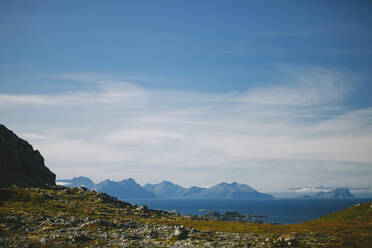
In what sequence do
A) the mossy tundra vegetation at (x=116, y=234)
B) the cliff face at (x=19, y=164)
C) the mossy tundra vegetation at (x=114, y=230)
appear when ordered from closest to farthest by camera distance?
the mossy tundra vegetation at (x=116, y=234), the mossy tundra vegetation at (x=114, y=230), the cliff face at (x=19, y=164)

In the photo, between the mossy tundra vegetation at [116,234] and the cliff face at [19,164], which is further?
the cliff face at [19,164]

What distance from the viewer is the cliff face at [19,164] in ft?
307

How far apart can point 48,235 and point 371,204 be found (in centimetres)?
7661

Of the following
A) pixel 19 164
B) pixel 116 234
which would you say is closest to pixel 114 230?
pixel 116 234

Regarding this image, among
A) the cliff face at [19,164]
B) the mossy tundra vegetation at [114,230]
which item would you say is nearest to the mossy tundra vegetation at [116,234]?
the mossy tundra vegetation at [114,230]

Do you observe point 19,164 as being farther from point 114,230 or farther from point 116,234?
point 116,234

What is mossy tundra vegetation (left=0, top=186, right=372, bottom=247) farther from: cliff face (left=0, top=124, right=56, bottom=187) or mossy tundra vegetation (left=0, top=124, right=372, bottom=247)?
cliff face (left=0, top=124, right=56, bottom=187)

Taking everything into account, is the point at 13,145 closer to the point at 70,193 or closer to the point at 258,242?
the point at 70,193

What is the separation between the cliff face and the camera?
A: 93.4 m

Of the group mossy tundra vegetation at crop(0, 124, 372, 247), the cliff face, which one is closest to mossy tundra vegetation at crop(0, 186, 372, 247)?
mossy tundra vegetation at crop(0, 124, 372, 247)

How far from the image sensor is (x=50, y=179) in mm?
112000

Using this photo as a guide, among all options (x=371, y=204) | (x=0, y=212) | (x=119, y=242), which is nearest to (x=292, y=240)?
(x=119, y=242)

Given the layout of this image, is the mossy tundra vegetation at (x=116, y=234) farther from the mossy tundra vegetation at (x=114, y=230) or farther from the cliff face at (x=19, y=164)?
the cliff face at (x=19, y=164)

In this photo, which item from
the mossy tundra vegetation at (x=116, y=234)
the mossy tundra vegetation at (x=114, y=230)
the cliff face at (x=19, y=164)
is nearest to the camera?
the mossy tundra vegetation at (x=116, y=234)
